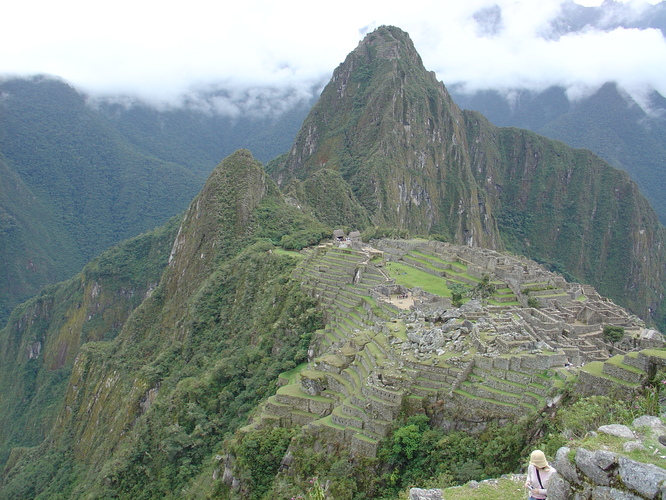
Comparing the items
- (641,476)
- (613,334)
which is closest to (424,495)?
(641,476)

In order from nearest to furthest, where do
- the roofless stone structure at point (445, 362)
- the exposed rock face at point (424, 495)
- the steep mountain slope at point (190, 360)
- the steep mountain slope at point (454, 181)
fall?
the exposed rock face at point (424, 495) < the roofless stone structure at point (445, 362) < the steep mountain slope at point (190, 360) < the steep mountain slope at point (454, 181)

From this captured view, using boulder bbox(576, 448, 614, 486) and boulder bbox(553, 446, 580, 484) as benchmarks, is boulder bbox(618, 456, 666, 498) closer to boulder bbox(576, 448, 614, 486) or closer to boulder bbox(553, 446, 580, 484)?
boulder bbox(576, 448, 614, 486)

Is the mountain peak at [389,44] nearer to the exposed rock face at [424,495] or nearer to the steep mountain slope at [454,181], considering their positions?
the steep mountain slope at [454,181]

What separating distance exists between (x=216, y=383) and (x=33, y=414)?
63.3 meters

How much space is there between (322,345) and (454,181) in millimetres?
128945

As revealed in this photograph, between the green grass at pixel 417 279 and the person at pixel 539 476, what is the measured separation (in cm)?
2991

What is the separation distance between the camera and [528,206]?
194625 millimetres

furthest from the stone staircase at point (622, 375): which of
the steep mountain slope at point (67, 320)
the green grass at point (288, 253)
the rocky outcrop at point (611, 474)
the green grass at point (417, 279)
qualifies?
the steep mountain slope at point (67, 320)

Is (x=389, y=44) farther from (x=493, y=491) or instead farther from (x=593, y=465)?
(x=593, y=465)

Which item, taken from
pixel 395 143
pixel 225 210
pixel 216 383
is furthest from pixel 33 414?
pixel 395 143

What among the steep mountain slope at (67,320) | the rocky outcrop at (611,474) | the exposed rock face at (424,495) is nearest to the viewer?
the rocky outcrop at (611,474)

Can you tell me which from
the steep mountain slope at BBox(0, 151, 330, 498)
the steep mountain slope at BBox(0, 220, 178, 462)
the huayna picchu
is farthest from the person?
the steep mountain slope at BBox(0, 220, 178, 462)

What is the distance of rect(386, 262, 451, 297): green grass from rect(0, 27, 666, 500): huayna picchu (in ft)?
1.27

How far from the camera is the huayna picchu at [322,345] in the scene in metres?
19.2
